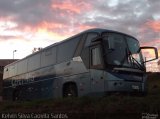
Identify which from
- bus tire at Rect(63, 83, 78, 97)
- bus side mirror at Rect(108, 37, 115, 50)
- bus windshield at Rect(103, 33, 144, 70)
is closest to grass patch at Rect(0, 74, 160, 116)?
bus side mirror at Rect(108, 37, 115, 50)

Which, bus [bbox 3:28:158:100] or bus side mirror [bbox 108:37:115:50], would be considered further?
bus [bbox 3:28:158:100]

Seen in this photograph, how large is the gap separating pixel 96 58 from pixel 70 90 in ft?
8.44

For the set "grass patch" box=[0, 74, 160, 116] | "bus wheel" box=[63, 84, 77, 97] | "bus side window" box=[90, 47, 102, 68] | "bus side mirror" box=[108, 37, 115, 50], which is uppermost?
"bus side mirror" box=[108, 37, 115, 50]

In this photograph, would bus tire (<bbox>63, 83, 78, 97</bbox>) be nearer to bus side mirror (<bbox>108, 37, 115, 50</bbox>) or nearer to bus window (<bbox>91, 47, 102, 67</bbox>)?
bus window (<bbox>91, 47, 102, 67</bbox>)

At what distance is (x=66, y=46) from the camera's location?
19.1m

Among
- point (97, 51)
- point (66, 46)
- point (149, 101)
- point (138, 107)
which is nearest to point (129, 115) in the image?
point (138, 107)

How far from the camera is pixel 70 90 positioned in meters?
18.1

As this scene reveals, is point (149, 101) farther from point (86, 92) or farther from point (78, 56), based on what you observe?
point (78, 56)

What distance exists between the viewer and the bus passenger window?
1618 centimetres

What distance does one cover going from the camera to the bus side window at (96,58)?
1609cm

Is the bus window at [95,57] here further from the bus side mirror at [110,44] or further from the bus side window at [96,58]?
the bus side mirror at [110,44]

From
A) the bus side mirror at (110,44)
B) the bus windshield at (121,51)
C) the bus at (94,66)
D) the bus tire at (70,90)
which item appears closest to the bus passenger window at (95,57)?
the bus at (94,66)

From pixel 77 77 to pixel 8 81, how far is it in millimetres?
11913

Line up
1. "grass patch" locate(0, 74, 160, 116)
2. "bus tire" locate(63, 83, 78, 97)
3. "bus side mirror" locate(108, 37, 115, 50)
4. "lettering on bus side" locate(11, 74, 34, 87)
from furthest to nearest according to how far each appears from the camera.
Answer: "lettering on bus side" locate(11, 74, 34, 87), "bus tire" locate(63, 83, 78, 97), "bus side mirror" locate(108, 37, 115, 50), "grass patch" locate(0, 74, 160, 116)
